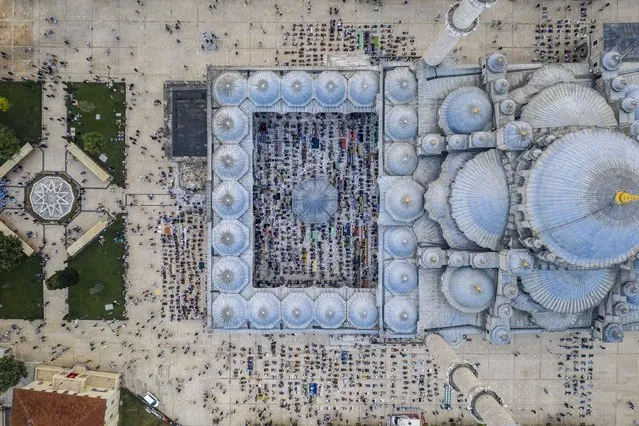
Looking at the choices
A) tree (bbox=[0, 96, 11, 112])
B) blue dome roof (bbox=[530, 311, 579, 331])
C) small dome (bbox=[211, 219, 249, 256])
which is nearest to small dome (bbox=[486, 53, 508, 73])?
blue dome roof (bbox=[530, 311, 579, 331])

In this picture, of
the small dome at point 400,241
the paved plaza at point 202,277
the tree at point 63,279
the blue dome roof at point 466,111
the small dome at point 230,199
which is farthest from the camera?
the paved plaza at point 202,277

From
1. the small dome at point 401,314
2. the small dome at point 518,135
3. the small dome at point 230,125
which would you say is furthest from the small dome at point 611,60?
the small dome at point 230,125

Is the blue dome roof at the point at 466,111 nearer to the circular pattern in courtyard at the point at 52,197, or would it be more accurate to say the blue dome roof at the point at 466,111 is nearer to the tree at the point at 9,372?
the circular pattern in courtyard at the point at 52,197

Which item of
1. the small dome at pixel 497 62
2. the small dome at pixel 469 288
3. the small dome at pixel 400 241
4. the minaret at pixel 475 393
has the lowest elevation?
the minaret at pixel 475 393

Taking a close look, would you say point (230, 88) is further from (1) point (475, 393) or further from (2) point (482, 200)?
(1) point (475, 393)

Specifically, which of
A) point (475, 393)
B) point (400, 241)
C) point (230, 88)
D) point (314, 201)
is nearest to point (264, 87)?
point (230, 88)

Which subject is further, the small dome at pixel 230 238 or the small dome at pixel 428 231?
the small dome at pixel 230 238

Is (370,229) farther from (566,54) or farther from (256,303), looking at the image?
(566,54)

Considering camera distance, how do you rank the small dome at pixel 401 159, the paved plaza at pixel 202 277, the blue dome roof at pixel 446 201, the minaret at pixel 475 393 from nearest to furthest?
the minaret at pixel 475 393 < the blue dome roof at pixel 446 201 < the small dome at pixel 401 159 < the paved plaza at pixel 202 277

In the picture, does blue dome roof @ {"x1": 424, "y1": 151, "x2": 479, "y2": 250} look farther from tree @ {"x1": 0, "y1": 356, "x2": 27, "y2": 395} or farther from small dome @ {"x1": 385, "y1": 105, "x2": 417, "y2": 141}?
tree @ {"x1": 0, "y1": 356, "x2": 27, "y2": 395}
